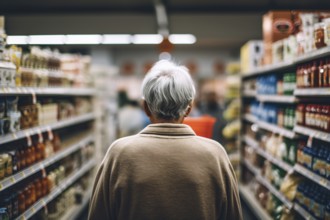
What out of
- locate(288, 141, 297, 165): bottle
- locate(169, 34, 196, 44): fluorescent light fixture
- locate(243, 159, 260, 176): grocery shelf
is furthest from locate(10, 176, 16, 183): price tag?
locate(169, 34, 196, 44): fluorescent light fixture

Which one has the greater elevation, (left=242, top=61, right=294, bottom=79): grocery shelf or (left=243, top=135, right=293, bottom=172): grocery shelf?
(left=242, top=61, right=294, bottom=79): grocery shelf

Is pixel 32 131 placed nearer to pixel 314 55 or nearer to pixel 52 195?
pixel 52 195

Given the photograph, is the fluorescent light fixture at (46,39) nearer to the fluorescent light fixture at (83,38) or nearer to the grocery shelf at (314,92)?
the fluorescent light fixture at (83,38)

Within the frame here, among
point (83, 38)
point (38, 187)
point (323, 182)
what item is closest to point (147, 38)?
point (83, 38)

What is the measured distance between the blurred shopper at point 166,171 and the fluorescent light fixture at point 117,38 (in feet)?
34.5

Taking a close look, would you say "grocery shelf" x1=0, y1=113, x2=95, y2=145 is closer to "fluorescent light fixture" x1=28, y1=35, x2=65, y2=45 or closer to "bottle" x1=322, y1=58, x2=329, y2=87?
"bottle" x1=322, y1=58, x2=329, y2=87

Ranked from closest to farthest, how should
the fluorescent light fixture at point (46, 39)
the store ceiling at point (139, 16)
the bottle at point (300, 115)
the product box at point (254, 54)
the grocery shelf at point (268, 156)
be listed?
the bottle at point (300, 115), the grocery shelf at point (268, 156), the product box at point (254, 54), the store ceiling at point (139, 16), the fluorescent light fixture at point (46, 39)

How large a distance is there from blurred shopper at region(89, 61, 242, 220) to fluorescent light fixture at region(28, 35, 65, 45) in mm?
10911

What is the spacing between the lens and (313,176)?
3252 millimetres

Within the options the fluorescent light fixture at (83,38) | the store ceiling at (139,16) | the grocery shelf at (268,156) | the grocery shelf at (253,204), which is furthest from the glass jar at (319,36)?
the fluorescent light fixture at (83,38)

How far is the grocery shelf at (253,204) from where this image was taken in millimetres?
4807

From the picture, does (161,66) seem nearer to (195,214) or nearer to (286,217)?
(195,214)

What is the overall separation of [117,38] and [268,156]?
8.77 m

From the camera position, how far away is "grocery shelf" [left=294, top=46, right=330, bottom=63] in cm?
295
